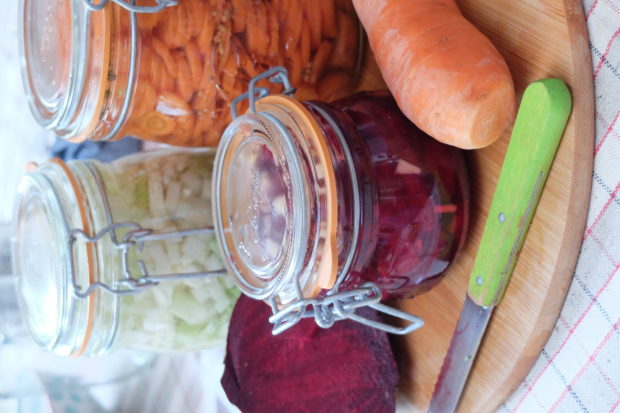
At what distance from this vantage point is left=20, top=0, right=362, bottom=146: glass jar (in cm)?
57

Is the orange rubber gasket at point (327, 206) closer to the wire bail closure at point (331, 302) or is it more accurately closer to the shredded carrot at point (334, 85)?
the wire bail closure at point (331, 302)

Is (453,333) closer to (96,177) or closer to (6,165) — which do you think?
(96,177)

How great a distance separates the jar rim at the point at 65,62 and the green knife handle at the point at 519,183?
1.10 feet

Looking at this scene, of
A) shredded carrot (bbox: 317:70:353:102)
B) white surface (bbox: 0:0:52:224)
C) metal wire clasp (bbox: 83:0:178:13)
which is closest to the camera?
metal wire clasp (bbox: 83:0:178:13)

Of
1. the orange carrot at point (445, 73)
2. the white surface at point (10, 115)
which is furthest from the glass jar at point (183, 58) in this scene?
the white surface at point (10, 115)

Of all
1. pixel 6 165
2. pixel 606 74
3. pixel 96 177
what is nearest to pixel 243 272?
pixel 96 177

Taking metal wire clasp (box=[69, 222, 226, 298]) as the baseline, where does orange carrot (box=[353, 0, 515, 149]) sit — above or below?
above

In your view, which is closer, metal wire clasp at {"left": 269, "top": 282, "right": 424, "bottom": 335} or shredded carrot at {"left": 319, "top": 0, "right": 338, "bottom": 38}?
metal wire clasp at {"left": 269, "top": 282, "right": 424, "bottom": 335}

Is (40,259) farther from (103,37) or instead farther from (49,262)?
(103,37)

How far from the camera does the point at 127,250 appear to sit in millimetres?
673

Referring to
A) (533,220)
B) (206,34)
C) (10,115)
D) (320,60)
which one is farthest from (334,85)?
(10,115)

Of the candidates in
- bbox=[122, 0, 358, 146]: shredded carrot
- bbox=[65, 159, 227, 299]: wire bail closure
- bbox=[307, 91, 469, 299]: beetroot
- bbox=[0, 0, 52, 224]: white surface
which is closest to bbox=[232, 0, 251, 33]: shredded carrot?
bbox=[122, 0, 358, 146]: shredded carrot

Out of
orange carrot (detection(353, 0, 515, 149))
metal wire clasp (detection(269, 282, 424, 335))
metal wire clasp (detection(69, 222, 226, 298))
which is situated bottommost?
metal wire clasp (detection(69, 222, 226, 298))

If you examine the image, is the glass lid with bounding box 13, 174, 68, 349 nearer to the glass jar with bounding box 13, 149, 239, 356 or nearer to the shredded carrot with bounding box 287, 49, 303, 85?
the glass jar with bounding box 13, 149, 239, 356
